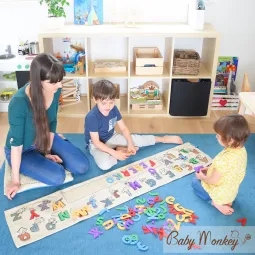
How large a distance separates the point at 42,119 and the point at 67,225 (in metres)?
0.55

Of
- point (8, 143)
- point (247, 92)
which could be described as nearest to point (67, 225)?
point (8, 143)

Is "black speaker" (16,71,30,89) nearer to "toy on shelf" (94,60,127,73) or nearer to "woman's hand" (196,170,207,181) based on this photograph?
"toy on shelf" (94,60,127,73)

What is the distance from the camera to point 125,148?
2.12 m

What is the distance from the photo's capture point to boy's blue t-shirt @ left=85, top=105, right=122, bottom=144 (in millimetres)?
1935

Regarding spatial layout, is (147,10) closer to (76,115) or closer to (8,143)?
(76,115)

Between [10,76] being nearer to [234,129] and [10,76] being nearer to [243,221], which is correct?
[234,129]

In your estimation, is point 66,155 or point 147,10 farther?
point 147,10

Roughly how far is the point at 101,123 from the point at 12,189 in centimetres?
64

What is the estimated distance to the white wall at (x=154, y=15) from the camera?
254cm

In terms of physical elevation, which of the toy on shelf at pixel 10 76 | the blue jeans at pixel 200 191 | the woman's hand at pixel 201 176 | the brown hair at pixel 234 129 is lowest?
the blue jeans at pixel 200 191

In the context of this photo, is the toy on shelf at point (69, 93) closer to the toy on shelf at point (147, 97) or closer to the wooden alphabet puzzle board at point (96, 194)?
the toy on shelf at point (147, 97)

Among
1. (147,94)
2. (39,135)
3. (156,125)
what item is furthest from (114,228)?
(147,94)

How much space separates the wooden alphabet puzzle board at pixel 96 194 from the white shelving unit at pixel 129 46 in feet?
2.21

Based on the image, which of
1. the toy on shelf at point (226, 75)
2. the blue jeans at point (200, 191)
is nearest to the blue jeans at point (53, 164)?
the blue jeans at point (200, 191)
